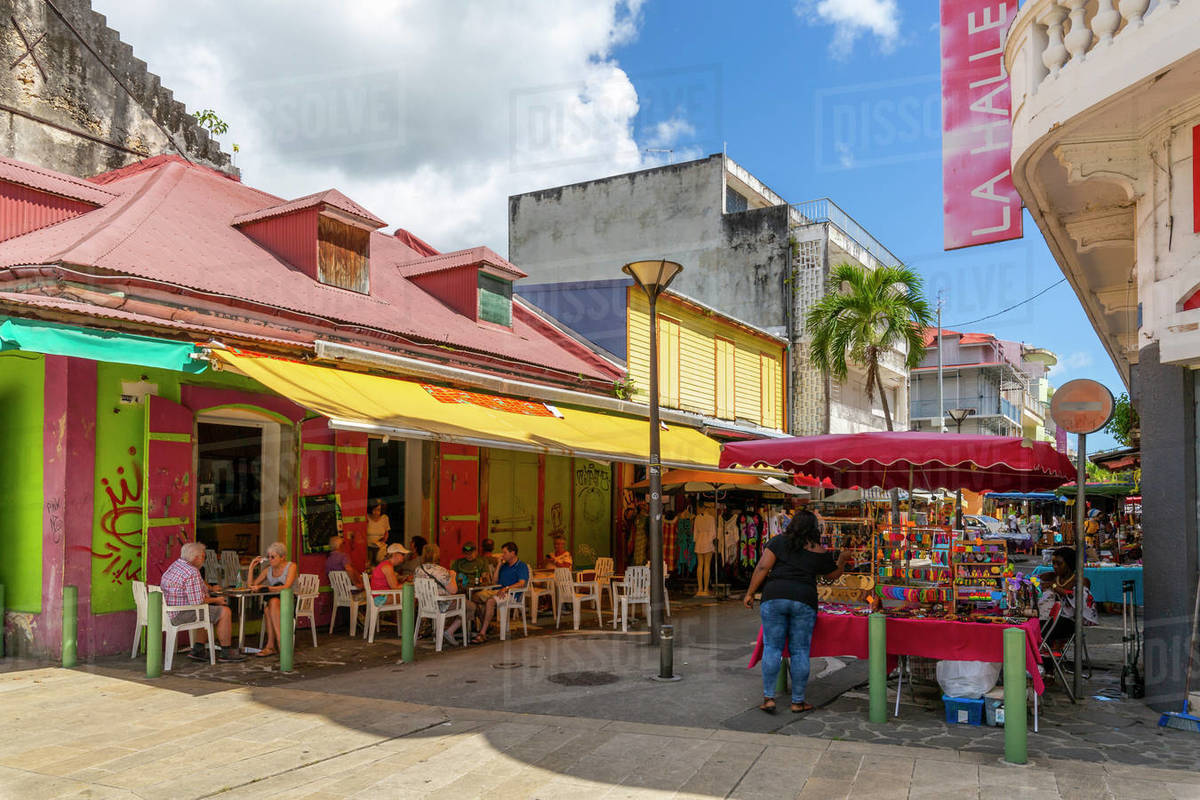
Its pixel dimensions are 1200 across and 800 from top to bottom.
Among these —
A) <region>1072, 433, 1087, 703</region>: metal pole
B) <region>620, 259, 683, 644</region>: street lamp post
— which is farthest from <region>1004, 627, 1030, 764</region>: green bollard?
<region>620, 259, 683, 644</region>: street lamp post

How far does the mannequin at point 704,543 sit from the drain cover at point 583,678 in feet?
25.8

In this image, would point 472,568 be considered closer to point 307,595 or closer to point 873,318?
point 307,595

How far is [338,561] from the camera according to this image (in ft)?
36.6

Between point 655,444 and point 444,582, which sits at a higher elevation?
point 655,444

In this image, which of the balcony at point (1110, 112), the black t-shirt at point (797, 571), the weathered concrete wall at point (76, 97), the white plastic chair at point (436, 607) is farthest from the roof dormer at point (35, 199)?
the balcony at point (1110, 112)

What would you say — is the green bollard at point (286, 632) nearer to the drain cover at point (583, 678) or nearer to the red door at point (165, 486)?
the red door at point (165, 486)

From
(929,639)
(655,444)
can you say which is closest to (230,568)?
(655,444)

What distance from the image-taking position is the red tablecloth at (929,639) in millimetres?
6656

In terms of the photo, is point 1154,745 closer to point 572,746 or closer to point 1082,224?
point 572,746

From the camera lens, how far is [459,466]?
13969 millimetres

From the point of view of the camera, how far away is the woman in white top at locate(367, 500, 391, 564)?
12180mm

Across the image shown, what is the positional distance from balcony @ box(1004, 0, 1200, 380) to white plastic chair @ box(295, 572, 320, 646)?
8722mm

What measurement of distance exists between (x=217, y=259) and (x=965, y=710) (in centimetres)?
951

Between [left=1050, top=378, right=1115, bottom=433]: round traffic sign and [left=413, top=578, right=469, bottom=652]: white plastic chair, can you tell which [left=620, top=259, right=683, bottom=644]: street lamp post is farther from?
[left=1050, top=378, right=1115, bottom=433]: round traffic sign
